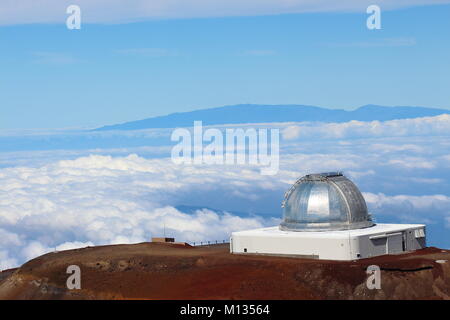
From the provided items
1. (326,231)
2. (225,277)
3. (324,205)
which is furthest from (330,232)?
(225,277)

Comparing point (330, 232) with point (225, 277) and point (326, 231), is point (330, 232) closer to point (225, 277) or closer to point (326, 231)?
point (326, 231)

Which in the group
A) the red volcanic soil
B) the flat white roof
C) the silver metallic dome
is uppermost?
the silver metallic dome

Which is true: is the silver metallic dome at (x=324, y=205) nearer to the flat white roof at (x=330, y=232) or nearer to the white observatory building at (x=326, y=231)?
the white observatory building at (x=326, y=231)

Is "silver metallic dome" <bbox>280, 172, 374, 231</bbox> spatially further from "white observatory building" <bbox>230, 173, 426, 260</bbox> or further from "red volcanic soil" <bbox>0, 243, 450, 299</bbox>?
"red volcanic soil" <bbox>0, 243, 450, 299</bbox>

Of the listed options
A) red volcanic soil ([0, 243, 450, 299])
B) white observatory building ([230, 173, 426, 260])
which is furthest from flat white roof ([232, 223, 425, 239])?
red volcanic soil ([0, 243, 450, 299])

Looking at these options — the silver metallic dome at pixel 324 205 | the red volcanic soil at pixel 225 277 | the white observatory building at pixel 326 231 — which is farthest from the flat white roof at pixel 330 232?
the red volcanic soil at pixel 225 277
